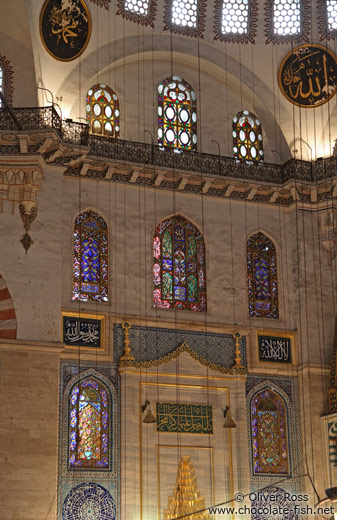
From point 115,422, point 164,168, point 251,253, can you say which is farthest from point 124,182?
point 115,422

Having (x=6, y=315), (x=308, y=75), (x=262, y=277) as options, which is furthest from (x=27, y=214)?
(x=308, y=75)

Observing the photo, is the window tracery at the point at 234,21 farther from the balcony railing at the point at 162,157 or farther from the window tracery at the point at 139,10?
the balcony railing at the point at 162,157

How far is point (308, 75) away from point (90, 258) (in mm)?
4868

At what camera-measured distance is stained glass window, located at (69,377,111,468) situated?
13938 millimetres

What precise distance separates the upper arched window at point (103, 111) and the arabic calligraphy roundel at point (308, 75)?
112 inches


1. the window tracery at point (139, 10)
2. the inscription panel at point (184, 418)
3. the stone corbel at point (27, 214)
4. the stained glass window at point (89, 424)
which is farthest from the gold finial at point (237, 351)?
the window tracery at point (139, 10)

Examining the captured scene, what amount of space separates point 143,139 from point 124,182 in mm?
859

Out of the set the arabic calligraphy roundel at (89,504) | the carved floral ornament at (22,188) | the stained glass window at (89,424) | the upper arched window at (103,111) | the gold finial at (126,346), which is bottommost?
the arabic calligraphy roundel at (89,504)

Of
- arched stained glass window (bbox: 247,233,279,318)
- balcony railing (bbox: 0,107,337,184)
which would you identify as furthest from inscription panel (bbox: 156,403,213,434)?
balcony railing (bbox: 0,107,337,184)

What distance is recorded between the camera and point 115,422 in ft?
46.8

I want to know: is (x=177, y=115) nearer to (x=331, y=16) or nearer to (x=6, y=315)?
(x=331, y=16)

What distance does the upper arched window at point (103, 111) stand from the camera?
15.5m

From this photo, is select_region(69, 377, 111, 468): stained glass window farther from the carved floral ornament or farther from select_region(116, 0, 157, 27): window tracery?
select_region(116, 0, 157, 27): window tracery

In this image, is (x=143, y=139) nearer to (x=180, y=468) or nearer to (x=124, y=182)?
(x=124, y=182)
